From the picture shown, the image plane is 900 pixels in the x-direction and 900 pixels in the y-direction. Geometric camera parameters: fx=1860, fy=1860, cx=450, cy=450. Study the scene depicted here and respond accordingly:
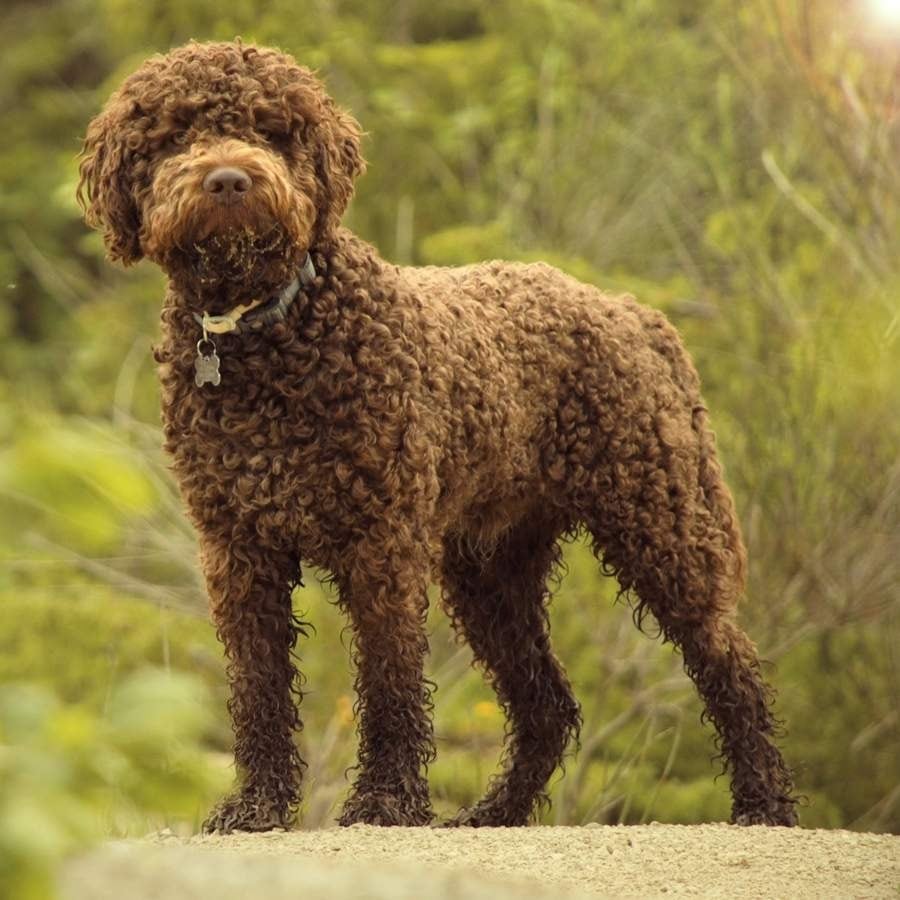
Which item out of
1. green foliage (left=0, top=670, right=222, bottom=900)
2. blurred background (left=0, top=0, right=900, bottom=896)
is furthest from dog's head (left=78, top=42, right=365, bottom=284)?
green foliage (left=0, top=670, right=222, bottom=900)

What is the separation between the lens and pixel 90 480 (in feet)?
4.36

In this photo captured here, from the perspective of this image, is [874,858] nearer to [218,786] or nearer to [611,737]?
[218,786]

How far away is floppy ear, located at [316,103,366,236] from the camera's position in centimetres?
482

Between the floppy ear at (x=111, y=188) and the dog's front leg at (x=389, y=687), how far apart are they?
1.04 meters

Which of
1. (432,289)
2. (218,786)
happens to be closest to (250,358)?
(432,289)

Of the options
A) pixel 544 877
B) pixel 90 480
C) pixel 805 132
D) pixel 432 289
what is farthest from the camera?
pixel 805 132

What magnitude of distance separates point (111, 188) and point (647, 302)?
5449 mm

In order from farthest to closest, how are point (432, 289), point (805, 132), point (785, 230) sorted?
point (785, 230), point (805, 132), point (432, 289)

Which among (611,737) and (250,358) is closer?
(250,358)

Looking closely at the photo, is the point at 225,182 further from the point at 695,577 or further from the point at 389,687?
the point at 695,577

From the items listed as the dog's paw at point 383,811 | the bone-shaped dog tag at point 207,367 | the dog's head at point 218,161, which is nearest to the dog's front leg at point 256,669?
the dog's paw at point 383,811

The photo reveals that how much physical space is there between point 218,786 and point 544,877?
9.45ft

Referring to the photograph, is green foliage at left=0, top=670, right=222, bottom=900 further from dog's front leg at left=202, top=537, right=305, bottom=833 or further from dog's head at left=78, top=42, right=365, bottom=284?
dog's front leg at left=202, top=537, right=305, bottom=833

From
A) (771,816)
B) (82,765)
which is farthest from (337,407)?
(82,765)
